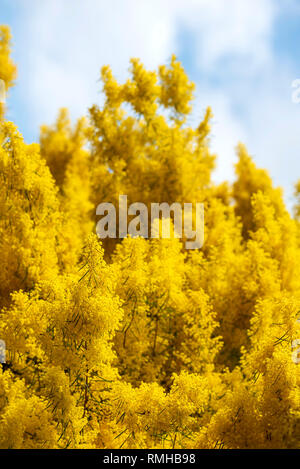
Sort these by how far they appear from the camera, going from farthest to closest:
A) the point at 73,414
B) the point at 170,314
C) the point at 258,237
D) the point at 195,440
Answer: the point at 258,237 < the point at 170,314 < the point at 195,440 < the point at 73,414

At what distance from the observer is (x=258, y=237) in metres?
13.1

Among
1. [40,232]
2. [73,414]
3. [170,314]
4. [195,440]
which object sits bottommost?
[195,440]

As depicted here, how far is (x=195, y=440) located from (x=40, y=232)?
4.83 meters

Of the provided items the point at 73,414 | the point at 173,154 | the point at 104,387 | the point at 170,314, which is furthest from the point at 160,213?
the point at 73,414

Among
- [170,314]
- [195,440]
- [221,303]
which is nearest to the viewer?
[195,440]

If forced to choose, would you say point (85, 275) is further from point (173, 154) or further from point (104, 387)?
point (173, 154)

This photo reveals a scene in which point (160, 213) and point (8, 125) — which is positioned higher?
point (8, 125)

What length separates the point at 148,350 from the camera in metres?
9.15

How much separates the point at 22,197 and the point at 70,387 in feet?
13.6

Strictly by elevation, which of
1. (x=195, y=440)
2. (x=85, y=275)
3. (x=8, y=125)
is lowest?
(x=195, y=440)

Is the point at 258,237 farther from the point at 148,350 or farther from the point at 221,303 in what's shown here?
the point at 148,350

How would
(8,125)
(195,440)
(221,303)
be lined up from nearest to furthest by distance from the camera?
(195,440) → (8,125) → (221,303)

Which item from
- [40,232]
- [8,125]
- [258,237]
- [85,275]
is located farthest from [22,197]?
[258,237]

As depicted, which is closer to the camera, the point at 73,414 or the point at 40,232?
the point at 73,414
